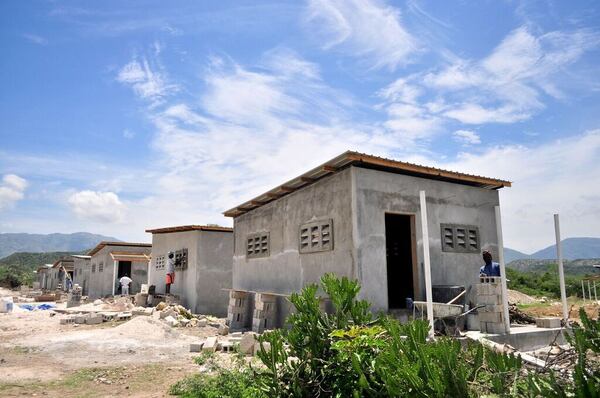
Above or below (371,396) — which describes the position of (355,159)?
above

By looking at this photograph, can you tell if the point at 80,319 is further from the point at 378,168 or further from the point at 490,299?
the point at 490,299

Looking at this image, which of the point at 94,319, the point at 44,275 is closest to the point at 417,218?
the point at 94,319

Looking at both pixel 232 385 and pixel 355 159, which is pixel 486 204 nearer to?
pixel 355 159

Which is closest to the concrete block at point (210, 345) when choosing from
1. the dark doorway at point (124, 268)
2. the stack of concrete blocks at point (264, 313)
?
the stack of concrete blocks at point (264, 313)

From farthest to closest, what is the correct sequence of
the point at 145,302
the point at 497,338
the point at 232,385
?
1. the point at 145,302
2. the point at 497,338
3. the point at 232,385

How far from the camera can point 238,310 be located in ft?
46.6

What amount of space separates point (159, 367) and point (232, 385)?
329cm

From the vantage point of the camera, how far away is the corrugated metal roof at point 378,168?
948 cm

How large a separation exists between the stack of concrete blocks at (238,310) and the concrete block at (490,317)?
7.84 metres

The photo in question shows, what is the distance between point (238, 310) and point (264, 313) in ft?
6.57

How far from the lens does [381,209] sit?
9.84 m

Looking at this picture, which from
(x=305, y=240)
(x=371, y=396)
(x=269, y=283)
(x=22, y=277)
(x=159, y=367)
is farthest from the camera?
(x=22, y=277)

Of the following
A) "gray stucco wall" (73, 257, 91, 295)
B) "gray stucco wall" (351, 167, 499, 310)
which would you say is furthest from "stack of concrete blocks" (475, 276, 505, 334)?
"gray stucco wall" (73, 257, 91, 295)

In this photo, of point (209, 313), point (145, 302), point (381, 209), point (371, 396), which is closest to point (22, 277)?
point (145, 302)
